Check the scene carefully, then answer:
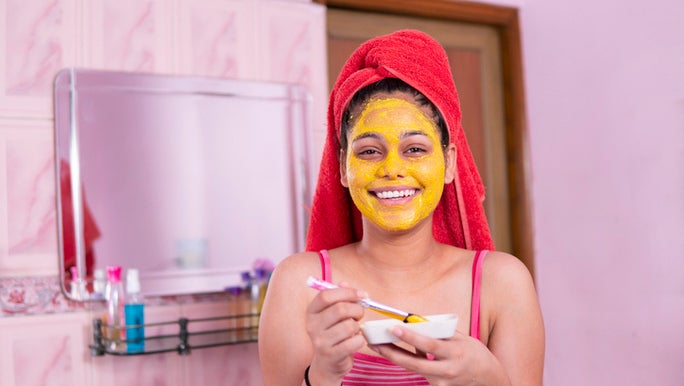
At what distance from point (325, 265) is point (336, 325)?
0.93 ft

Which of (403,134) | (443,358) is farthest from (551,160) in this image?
(443,358)

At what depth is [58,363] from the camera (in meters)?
1.64

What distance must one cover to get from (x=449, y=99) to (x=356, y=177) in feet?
0.60

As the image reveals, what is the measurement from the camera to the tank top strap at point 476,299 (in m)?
1.05

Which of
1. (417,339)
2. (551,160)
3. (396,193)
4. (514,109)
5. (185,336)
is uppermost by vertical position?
(514,109)

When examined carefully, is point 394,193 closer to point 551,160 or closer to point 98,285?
point 98,285

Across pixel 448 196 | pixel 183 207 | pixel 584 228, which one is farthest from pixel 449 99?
pixel 584 228

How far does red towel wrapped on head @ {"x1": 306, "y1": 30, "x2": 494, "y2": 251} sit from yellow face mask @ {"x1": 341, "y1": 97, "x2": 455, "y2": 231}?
4cm

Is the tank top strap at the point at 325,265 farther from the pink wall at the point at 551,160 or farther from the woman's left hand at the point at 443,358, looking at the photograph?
the pink wall at the point at 551,160

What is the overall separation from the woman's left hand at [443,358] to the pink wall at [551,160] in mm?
1071

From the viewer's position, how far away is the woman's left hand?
0.80 m

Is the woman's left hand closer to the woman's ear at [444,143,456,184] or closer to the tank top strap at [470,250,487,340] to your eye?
the tank top strap at [470,250,487,340]

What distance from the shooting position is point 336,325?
2.68 ft

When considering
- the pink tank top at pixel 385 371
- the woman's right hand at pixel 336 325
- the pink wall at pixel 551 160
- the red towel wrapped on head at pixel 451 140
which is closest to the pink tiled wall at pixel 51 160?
the pink wall at pixel 551 160
